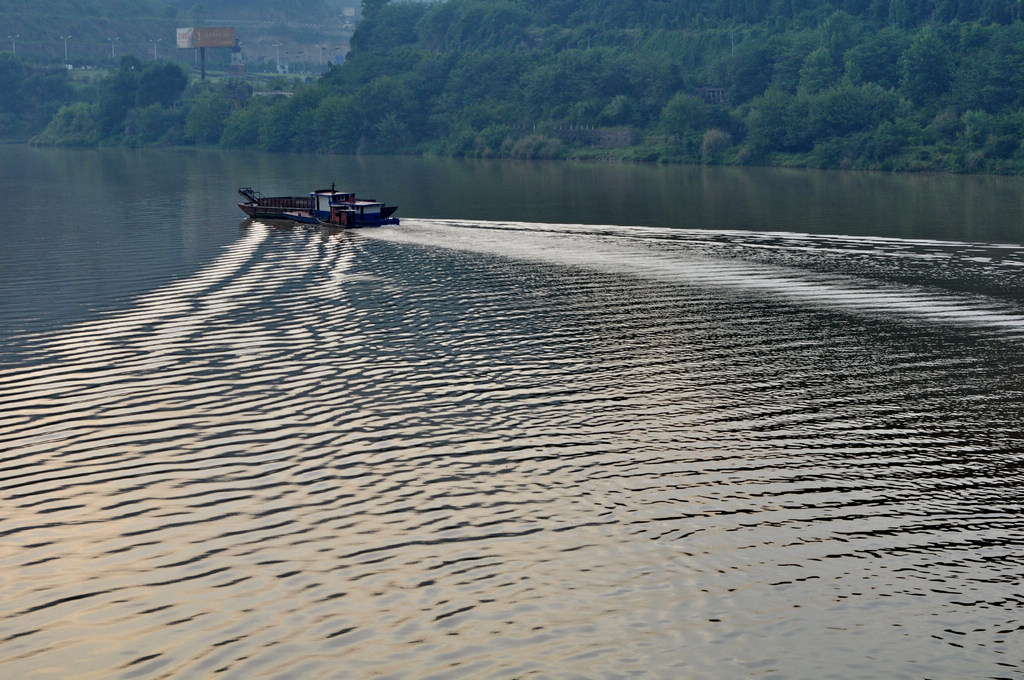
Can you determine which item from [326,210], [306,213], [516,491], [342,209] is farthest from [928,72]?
[516,491]

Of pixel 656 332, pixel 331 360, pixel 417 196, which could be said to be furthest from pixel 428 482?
pixel 417 196

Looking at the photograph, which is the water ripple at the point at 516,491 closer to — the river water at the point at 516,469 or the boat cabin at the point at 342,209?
the river water at the point at 516,469

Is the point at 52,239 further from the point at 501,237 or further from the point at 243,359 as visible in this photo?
the point at 243,359

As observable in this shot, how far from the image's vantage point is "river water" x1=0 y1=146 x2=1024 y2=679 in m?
20.8

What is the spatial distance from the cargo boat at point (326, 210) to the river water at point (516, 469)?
73.0 feet

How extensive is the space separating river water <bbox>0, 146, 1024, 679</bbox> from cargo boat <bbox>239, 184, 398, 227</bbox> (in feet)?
73.0

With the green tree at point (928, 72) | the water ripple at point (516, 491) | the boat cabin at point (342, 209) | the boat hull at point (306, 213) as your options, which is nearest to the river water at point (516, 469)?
the water ripple at point (516, 491)

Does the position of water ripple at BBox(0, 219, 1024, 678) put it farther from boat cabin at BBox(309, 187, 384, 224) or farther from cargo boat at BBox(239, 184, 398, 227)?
cargo boat at BBox(239, 184, 398, 227)

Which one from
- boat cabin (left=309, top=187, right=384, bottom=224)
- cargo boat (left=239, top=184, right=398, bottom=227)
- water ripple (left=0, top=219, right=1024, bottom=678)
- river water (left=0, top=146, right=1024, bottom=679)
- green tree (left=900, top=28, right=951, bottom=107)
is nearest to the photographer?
water ripple (left=0, top=219, right=1024, bottom=678)

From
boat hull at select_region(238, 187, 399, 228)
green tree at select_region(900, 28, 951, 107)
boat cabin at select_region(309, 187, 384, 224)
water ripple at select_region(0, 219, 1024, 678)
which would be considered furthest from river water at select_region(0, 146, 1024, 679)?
green tree at select_region(900, 28, 951, 107)

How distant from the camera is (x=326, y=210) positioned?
91.5 metres

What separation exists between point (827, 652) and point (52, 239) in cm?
7346

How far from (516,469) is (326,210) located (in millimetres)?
64928

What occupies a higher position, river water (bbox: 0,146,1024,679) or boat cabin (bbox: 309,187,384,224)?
boat cabin (bbox: 309,187,384,224)
